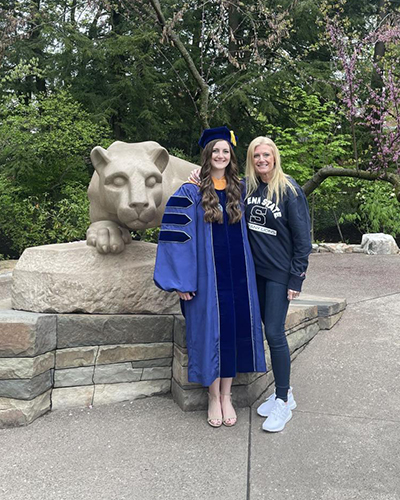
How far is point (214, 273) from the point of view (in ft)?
8.64

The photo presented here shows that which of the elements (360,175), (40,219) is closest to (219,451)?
(360,175)

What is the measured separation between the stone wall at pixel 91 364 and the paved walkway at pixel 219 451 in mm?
96

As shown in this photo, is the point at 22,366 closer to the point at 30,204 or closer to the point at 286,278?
the point at 286,278

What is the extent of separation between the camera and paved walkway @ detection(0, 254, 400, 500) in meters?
2.10

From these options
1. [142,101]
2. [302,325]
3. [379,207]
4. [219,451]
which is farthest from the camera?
[379,207]

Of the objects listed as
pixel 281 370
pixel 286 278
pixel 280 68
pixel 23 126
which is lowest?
pixel 281 370

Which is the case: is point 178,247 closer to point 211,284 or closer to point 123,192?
point 211,284

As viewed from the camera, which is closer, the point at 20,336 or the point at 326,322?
the point at 20,336

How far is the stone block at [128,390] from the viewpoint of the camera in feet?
9.78

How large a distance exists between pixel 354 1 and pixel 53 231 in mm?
11802

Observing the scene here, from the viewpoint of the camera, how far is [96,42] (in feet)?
36.5

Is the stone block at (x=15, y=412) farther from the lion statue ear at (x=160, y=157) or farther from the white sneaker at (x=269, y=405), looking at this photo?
the lion statue ear at (x=160, y=157)

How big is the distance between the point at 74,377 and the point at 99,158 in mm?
1456

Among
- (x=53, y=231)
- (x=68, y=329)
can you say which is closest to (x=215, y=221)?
(x=68, y=329)
